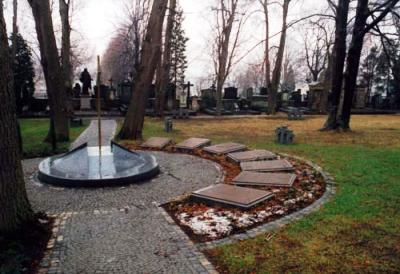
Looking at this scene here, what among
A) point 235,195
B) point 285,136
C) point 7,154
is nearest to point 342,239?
point 235,195

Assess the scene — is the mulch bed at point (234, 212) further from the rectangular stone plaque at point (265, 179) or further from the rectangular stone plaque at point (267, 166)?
the rectangular stone plaque at point (267, 166)

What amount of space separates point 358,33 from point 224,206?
1090 centimetres

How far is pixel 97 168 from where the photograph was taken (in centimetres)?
701

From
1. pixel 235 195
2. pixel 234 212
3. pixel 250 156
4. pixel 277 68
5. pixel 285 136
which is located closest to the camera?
pixel 234 212

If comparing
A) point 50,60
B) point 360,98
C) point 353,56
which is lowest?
point 360,98

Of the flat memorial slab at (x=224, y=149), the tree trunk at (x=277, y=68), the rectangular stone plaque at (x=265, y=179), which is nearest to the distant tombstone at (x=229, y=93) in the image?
the tree trunk at (x=277, y=68)

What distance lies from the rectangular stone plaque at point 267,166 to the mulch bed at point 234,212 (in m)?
0.70

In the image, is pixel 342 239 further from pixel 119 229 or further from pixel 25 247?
pixel 25 247

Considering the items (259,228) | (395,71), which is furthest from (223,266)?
(395,71)

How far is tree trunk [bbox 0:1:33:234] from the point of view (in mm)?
3740

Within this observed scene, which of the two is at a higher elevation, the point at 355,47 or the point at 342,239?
the point at 355,47

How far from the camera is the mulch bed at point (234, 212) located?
173 inches

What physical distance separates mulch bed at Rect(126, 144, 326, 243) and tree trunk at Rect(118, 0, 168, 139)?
674 centimetres

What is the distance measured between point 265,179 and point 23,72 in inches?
929
